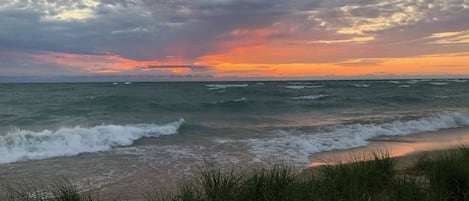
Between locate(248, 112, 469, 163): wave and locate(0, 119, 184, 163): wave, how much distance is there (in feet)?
17.3

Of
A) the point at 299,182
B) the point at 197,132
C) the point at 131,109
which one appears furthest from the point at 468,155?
the point at 131,109

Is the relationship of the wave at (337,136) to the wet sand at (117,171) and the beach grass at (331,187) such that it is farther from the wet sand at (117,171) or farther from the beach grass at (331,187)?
the beach grass at (331,187)

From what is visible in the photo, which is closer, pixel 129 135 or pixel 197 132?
pixel 129 135

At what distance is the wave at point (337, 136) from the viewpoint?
459 inches

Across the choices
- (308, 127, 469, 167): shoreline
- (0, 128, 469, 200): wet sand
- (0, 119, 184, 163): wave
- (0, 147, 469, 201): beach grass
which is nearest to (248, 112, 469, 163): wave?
(308, 127, 469, 167): shoreline

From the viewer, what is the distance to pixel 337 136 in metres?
14.1

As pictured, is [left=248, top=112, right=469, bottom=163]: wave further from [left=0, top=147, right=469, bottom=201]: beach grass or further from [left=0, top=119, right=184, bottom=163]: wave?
[left=0, top=119, right=184, bottom=163]: wave

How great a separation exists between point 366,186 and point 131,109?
23183mm

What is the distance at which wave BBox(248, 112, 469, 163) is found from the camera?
11.6 m

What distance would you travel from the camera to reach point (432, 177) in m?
5.10

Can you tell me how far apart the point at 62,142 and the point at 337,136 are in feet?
34.0

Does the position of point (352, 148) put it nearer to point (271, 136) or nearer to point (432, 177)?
point (271, 136)

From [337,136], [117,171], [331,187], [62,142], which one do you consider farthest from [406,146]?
[62,142]

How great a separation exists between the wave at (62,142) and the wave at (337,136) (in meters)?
5.26
